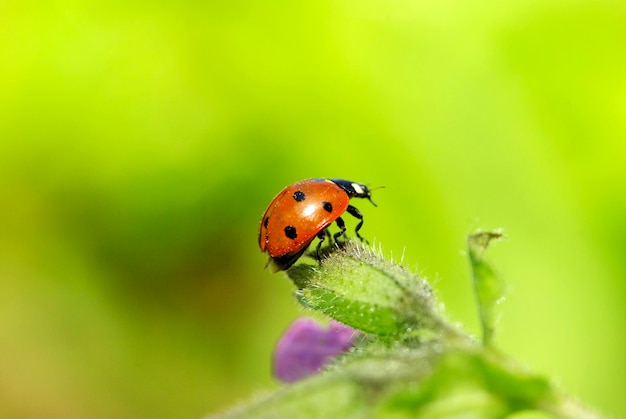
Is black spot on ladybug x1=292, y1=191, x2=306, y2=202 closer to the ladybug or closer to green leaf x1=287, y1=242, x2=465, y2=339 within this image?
the ladybug

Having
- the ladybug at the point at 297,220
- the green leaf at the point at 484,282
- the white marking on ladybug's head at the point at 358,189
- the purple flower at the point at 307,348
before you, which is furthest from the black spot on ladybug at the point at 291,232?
the green leaf at the point at 484,282

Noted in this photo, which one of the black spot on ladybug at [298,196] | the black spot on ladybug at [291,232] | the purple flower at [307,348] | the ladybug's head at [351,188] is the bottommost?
the purple flower at [307,348]

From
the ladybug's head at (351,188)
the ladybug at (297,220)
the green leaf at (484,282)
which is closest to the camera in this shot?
the green leaf at (484,282)

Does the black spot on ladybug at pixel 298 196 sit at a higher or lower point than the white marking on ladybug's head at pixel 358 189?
lower

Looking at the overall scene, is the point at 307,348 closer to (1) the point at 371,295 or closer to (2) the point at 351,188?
(2) the point at 351,188

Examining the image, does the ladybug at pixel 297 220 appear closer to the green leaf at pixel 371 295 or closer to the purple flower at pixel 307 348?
the purple flower at pixel 307 348

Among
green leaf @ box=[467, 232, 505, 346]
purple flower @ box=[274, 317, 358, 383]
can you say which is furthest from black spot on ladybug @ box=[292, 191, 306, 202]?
green leaf @ box=[467, 232, 505, 346]
